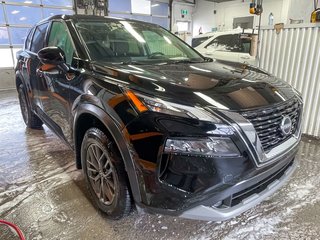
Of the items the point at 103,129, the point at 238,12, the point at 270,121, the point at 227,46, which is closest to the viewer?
the point at 270,121

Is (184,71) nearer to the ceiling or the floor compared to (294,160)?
nearer to the ceiling

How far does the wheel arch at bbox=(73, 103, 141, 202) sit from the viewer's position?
4.59 ft

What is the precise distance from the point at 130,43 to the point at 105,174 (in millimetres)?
1204

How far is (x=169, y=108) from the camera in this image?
127cm

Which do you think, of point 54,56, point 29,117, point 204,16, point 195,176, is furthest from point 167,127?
point 204,16

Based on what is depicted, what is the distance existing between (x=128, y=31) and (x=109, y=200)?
1.53 metres

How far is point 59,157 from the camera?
2887 mm

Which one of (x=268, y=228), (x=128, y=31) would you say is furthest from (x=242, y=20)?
(x=268, y=228)

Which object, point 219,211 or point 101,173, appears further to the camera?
point 101,173

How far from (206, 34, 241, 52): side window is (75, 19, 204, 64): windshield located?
122 inches

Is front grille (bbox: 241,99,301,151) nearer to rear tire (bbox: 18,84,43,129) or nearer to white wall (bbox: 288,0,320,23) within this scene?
rear tire (bbox: 18,84,43,129)

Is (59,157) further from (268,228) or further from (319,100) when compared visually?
(319,100)

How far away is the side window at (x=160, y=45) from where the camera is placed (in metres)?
2.43

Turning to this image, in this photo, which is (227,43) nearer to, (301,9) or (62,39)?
(62,39)
